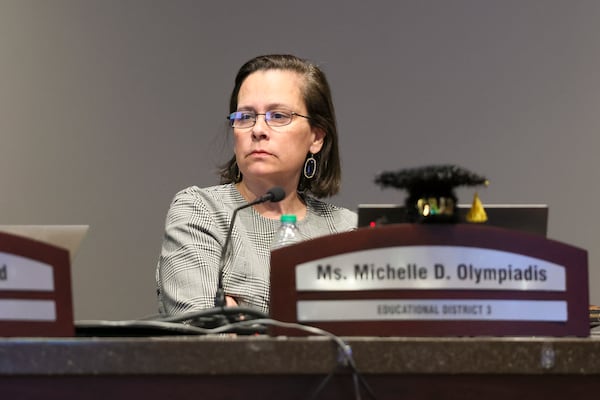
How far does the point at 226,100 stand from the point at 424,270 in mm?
2310

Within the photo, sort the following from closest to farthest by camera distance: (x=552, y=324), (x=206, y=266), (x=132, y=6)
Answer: (x=552, y=324), (x=206, y=266), (x=132, y=6)

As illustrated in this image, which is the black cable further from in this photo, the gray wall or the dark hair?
the gray wall

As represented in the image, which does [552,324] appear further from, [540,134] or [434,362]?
[540,134]

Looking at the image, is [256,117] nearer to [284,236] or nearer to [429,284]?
[284,236]

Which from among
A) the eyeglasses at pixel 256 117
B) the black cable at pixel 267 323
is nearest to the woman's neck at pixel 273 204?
the eyeglasses at pixel 256 117

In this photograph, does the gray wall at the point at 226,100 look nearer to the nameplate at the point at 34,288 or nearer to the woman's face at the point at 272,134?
the woman's face at the point at 272,134

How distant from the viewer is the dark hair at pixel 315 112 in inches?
81.7

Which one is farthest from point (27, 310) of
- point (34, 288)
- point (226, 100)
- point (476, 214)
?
point (226, 100)

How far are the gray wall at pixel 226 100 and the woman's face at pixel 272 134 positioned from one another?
0.97 metres

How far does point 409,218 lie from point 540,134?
2.36m

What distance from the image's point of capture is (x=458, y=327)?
2.66 ft

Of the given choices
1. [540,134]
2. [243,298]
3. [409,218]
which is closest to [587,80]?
[540,134]

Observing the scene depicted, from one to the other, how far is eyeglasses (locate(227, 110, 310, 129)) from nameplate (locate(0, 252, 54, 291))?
116 cm

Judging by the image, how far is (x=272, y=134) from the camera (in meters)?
1.95
